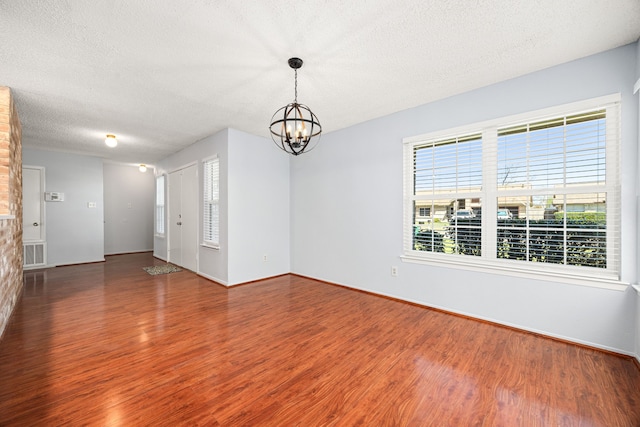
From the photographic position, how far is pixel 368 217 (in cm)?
405

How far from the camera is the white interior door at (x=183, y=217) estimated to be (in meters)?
5.32

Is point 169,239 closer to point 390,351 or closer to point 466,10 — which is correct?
point 390,351

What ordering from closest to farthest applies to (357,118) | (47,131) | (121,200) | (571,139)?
(571,139) → (357,118) → (47,131) → (121,200)

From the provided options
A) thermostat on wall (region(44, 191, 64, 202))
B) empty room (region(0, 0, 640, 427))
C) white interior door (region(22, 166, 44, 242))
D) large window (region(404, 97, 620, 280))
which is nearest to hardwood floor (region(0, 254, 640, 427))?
empty room (region(0, 0, 640, 427))

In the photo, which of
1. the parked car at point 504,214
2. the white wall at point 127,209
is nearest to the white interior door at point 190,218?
the white wall at point 127,209

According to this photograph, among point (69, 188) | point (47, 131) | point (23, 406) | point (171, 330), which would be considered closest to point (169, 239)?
point (69, 188)

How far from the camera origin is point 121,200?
25.2ft

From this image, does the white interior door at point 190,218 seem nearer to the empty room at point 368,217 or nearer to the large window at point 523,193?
the empty room at point 368,217

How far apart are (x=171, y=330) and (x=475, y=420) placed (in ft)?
8.94

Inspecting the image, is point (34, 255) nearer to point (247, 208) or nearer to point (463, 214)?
point (247, 208)

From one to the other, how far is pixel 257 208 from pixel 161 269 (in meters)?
2.66

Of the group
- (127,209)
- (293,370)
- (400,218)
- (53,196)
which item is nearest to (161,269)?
(53,196)

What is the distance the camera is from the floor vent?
217 inches

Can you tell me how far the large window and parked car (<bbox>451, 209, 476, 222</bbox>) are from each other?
10mm
